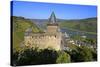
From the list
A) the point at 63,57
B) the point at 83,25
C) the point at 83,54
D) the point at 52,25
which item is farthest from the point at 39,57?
the point at 83,25

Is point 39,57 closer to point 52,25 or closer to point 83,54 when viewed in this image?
point 52,25

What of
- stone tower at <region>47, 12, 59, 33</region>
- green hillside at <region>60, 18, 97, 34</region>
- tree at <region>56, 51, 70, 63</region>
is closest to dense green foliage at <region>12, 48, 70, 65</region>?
tree at <region>56, 51, 70, 63</region>

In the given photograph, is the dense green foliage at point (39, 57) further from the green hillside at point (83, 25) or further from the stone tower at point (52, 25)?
the green hillside at point (83, 25)

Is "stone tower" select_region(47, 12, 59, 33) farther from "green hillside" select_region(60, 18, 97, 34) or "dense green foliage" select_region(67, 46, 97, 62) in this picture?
"dense green foliage" select_region(67, 46, 97, 62)

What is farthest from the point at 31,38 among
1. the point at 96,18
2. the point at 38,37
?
the point at 96,18

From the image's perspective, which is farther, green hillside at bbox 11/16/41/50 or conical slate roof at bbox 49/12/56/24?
conical slate roof at bbox 49/12/56/24

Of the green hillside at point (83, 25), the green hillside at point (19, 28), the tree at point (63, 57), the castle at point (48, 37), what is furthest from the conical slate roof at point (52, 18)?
the tree at point (63, 57)

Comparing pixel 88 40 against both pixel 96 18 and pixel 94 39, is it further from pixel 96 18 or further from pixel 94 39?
pixel 96 18
